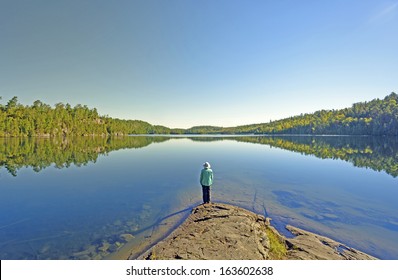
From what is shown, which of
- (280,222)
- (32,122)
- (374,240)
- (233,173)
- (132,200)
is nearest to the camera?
(374,240)

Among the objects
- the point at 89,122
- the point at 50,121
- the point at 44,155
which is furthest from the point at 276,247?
the point at 89,122

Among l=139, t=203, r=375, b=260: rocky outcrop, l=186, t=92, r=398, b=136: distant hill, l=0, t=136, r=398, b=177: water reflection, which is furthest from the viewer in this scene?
l=186, t=92, r=398, b=136: distant hill

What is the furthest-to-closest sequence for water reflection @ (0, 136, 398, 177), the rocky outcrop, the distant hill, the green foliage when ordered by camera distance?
the distant hill < the green foliage < water reflection @ (0, 136, 398, 177) < the rocky outcrop

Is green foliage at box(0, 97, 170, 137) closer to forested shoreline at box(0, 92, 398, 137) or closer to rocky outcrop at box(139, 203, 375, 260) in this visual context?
forested shoreline at box(0, 92, 398, 137)

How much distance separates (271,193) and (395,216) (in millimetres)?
7213

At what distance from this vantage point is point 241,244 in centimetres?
756

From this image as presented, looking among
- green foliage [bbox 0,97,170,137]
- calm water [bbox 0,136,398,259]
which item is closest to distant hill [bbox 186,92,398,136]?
calm water [bbox 0,136,398,259]

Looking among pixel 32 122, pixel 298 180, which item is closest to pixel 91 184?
pixel 298 180

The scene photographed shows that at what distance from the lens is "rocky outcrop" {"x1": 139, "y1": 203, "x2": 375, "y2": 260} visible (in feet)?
23.4

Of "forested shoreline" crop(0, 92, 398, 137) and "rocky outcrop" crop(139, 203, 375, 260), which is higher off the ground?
"forested shoreline" crop(0, 92, 398, 137)

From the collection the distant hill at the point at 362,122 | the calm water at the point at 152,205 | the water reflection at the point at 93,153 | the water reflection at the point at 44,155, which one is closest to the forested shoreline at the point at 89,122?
the distant hill at the point at 362,122

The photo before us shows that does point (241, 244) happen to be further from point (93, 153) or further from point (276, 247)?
point (93, 153)

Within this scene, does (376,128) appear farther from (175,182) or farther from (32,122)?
(32,122)

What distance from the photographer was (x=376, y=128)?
113 meters
